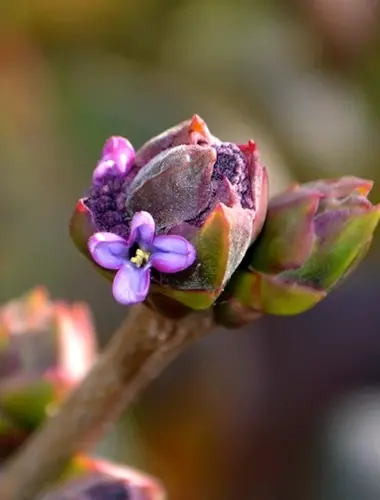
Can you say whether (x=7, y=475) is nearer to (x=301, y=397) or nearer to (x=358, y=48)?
(x=301, y=397)

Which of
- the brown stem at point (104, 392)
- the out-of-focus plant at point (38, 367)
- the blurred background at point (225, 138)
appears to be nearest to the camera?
the brown stem at point (104, 392)

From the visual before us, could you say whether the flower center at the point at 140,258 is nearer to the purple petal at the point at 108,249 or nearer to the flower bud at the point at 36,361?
the purple petal at the point at 108,249

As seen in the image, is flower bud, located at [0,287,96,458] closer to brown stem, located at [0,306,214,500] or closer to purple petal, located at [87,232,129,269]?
brown stem, located at [0,306,214,500]

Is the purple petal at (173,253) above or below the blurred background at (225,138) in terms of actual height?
above

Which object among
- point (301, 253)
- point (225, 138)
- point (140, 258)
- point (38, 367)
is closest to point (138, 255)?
point (140, 258)

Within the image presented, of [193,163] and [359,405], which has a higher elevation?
[193,163]

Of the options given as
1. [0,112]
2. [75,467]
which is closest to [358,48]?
[0,112]

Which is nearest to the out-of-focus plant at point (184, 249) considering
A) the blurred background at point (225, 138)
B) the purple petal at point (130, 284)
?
the purple petal at point (130, 284)
